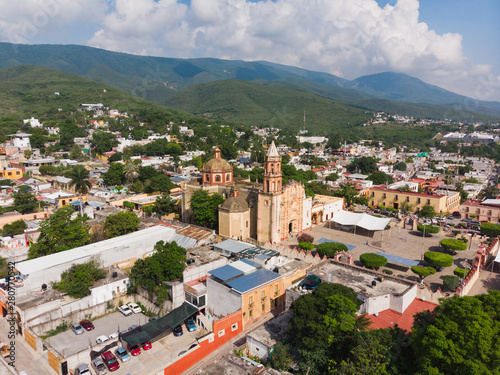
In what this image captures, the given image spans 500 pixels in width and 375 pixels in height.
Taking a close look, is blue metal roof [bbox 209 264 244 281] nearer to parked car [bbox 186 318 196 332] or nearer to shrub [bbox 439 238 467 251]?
parked car [bbox 186 318 196 332]

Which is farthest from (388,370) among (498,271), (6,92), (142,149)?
(6,92)

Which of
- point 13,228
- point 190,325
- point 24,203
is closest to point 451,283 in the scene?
point 190,325

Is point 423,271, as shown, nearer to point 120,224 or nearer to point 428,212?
point 428,212

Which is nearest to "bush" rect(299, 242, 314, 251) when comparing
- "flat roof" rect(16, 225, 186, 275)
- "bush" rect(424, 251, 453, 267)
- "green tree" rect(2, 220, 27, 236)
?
"bush" rect(424, 251, 453, 267)

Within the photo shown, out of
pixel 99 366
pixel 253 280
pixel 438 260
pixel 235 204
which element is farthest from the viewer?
pixel 235 204

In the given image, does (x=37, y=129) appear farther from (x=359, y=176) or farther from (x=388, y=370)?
(x=388, y=370)
